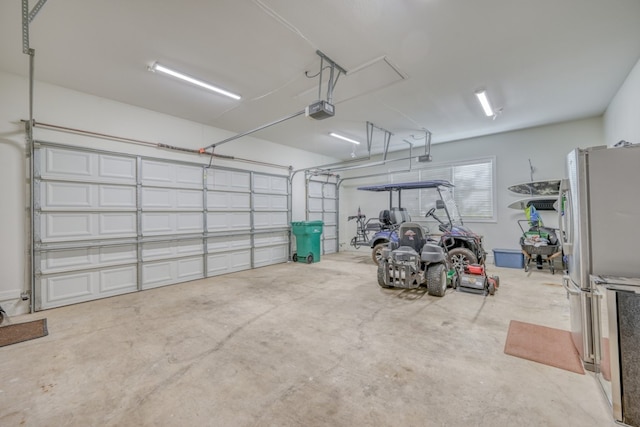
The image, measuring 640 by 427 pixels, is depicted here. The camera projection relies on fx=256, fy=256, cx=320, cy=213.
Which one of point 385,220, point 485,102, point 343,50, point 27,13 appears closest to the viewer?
point 27,13

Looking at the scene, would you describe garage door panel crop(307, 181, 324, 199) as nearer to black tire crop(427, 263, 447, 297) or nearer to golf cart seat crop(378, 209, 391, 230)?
golf cart seat crop(378, 209, 391, 230)

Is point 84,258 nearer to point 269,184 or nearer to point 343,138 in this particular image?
point 269,184

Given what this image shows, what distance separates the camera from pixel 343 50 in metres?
3.07

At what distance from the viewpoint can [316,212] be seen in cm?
834

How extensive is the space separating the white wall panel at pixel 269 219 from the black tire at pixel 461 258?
14.0 feet

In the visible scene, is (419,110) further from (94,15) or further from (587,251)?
(94,15)

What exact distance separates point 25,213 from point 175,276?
2.34 metres

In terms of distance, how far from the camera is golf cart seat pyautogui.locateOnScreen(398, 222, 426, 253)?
179 inches

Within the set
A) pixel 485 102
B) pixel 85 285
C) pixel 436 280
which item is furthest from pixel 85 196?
pixel 485 102

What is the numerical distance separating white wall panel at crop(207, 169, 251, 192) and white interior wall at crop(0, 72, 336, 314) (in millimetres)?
612

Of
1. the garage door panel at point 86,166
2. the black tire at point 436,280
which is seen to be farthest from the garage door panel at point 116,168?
the black tire at point 436,280

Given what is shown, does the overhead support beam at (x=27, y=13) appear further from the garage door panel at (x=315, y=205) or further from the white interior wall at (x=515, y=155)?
the white interior wall at (x=515, y=155)

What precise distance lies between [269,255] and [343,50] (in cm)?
516

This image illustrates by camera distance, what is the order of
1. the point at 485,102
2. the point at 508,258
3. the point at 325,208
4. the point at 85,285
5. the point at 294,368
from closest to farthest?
the point at 294,368
the point at 85,285
the point at 485,102
the point at 508,258
the point at 325,208
